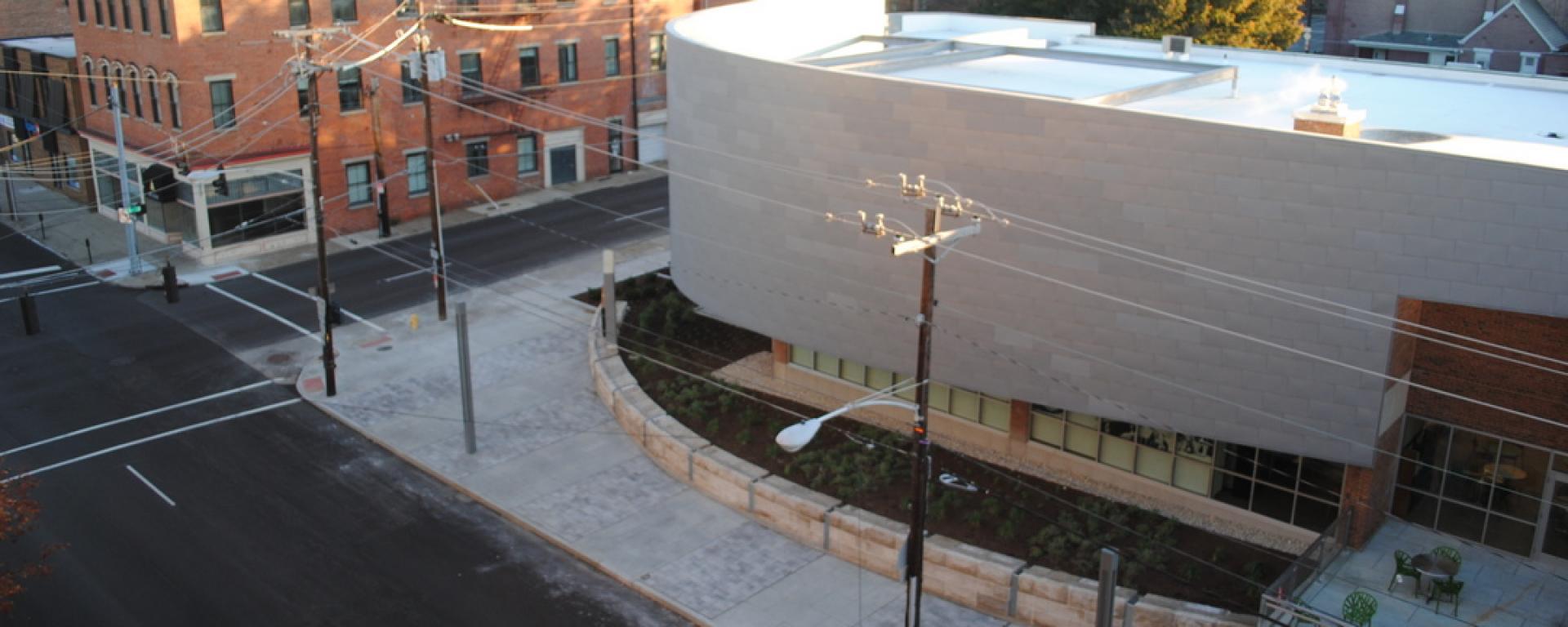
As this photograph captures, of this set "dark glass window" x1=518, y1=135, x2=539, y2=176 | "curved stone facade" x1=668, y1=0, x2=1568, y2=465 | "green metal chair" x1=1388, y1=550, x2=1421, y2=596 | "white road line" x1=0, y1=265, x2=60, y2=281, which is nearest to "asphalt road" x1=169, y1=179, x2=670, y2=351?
"dark glass window" x1=518, y1=135, x2=539, y2=176

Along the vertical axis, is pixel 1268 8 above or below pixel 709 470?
above

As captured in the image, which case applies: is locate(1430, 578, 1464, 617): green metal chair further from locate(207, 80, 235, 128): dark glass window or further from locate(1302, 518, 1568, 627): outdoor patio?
locate(207, 80, 235, 128): dark glass window

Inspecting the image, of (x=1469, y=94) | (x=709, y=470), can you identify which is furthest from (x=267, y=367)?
(x=1469, y=94)

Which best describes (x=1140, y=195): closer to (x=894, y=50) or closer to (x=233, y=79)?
(x=894, y=50)

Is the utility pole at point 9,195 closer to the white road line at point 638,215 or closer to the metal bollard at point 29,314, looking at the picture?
the metal bollard at point 29,314

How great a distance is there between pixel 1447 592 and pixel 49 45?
→ 53716 mm

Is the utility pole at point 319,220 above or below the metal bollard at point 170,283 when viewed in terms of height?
above

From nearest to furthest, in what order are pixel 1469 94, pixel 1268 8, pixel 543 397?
Result: pixel 1469 94 → pixel 543 397 → pixel 1268 8

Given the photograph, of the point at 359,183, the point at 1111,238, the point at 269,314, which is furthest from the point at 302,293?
the point at 1111,238

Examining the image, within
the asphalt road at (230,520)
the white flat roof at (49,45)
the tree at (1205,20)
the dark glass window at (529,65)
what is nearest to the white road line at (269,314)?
the asphalt road at (230,520)

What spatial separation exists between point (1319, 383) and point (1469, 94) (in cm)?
1310

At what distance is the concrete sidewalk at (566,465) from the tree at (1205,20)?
2831cm

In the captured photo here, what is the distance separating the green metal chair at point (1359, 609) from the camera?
70.9 ft

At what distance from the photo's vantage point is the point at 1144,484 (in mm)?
27109
